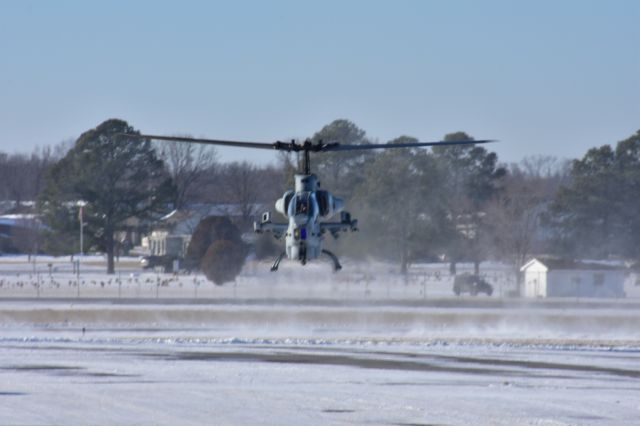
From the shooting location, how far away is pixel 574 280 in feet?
249

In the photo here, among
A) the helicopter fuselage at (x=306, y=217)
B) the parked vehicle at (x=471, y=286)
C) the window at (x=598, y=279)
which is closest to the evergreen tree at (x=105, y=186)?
the parked vehicle at (x=471, y=286)

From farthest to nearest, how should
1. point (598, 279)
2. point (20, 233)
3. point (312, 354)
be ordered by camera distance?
point (20, 233)
point (598, 279)
point (312, 354)

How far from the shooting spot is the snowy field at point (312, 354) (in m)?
32.3

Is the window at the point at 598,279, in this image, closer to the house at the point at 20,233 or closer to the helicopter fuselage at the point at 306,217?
the helicopter fuselage at the point at 306,217

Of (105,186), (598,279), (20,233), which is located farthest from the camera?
(20,233)

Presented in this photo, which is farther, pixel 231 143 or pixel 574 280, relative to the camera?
pixel 574 280

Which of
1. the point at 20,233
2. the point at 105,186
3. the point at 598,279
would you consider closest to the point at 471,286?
the point at 598,279

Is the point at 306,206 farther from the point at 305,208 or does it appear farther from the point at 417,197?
the point at 417,197

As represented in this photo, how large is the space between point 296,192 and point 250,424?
5.83 meters

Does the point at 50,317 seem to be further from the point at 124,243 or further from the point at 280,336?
the point at 124,243

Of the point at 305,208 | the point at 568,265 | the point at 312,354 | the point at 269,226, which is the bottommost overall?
the point at 312,354

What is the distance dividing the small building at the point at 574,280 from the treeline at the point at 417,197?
5622 mm

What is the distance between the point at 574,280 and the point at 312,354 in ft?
109

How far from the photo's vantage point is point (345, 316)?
62.7 m
